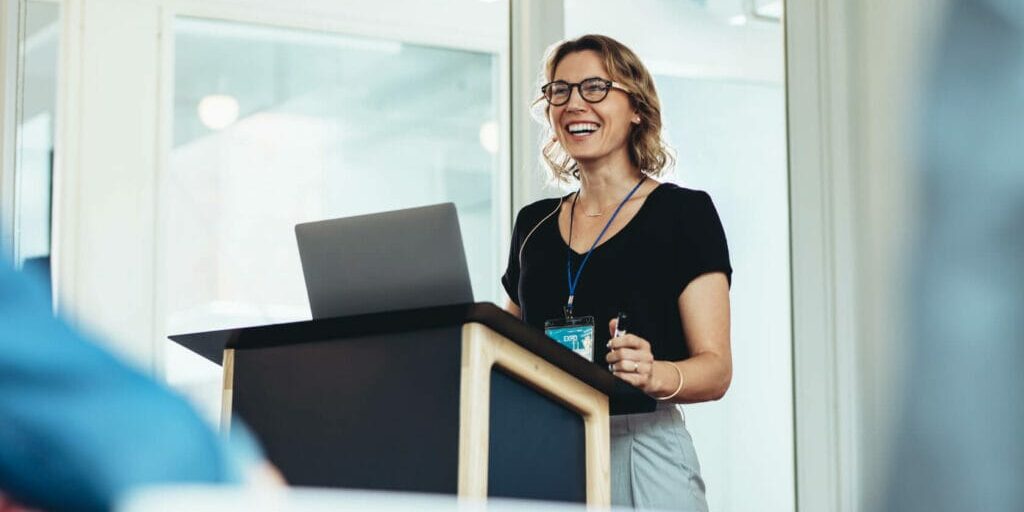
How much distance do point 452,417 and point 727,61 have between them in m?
2.82

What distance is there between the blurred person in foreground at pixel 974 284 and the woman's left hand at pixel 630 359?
1.55 m

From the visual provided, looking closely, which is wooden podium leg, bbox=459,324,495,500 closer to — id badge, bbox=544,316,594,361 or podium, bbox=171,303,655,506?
podium, bbox=171,303,655,506

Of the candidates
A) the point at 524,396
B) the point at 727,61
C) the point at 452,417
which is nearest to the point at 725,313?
the point at 524,396

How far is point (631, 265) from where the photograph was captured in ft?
7.05

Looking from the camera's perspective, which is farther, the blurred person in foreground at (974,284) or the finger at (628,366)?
the blurred person in foreground at (974,284)

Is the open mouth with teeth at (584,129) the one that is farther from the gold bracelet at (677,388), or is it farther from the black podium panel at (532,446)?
the black podium panel at (532,446)

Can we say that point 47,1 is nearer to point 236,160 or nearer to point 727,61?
point 236,160

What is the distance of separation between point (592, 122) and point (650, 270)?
0.33 m

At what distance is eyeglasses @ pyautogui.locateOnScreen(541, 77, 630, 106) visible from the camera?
2307 millimetres

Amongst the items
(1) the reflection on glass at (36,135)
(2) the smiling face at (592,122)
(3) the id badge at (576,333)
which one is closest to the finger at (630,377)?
(3) the id badge at (576,333)

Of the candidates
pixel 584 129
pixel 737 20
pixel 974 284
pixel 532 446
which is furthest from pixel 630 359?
pixel 737 20

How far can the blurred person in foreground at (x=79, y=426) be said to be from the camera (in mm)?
385

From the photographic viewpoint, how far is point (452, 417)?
140 centimetres

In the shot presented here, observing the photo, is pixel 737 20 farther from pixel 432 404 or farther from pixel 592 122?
pixel 432 404
